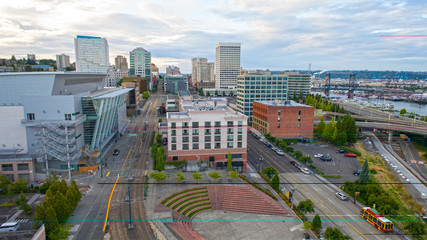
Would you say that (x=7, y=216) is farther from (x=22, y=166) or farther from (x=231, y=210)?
(x=231, y=210)

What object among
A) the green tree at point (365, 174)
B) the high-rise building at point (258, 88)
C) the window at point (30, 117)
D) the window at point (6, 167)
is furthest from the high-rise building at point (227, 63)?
the window at point (6, 167)

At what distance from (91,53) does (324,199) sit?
5795 inches

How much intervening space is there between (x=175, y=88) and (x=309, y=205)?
122785 mm

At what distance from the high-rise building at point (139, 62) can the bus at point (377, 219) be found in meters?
175

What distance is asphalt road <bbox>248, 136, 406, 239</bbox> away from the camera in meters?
24.4

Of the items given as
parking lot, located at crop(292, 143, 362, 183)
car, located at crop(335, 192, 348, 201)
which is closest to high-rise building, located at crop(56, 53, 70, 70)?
parking lot, located at crop(292, 143, 362, 183)

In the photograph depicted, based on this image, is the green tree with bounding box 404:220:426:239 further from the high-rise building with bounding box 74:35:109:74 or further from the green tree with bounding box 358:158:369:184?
the high-rise building with bounding box 74:35:109:74

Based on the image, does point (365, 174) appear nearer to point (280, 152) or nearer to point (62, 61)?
point (280, 152)

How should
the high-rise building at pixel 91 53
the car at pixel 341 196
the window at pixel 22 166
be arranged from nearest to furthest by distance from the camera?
the car at pixel 341 196 → the window at pixel 22 166 → the high-rise building at pixel 91 53

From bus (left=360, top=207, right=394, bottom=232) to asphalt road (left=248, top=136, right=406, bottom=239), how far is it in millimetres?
403

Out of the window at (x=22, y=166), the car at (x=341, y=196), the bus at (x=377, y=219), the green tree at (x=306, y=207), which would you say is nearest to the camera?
the bus at (x=377, y=219)

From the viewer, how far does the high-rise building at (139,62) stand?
184 metres

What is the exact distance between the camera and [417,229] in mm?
22312

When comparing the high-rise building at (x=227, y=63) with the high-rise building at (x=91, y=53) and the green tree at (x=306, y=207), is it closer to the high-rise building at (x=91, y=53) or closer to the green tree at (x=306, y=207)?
the high-rise building at (x=91, y=53)
